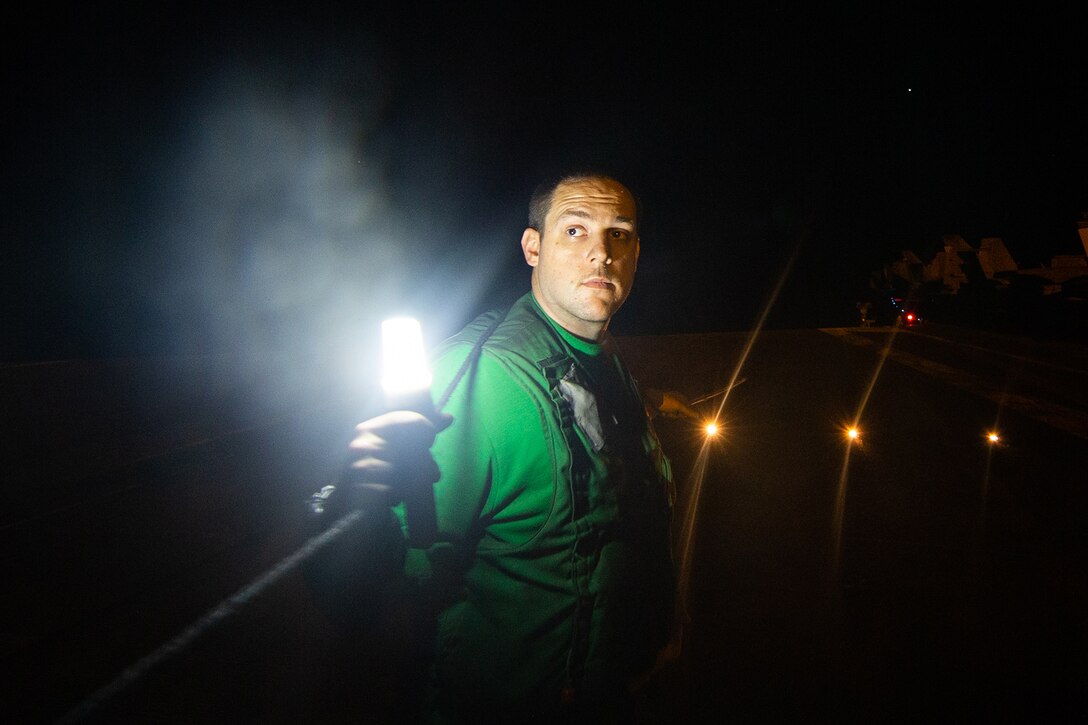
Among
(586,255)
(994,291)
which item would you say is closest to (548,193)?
(586,255)

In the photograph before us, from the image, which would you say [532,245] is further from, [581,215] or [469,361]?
[469,361]

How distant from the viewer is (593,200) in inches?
63.5

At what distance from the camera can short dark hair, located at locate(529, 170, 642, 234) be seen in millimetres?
1678

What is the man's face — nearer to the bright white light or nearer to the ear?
the ear

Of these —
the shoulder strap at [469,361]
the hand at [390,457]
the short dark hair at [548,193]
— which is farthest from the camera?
the short dark hair at [548,193]

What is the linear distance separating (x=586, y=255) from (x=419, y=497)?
88 cm

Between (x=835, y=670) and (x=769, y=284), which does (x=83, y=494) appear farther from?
(x=769, y=284)

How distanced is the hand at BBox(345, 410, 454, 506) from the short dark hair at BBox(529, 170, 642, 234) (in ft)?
3.11

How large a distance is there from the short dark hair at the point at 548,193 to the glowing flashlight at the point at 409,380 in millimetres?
836

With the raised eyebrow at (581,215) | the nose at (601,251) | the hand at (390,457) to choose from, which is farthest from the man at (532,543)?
the raised eyebrow at (581,215)

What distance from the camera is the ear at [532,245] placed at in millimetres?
1713

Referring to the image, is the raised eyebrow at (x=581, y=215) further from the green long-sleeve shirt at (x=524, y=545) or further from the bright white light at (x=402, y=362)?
the bright white light at (x=402, y=362)

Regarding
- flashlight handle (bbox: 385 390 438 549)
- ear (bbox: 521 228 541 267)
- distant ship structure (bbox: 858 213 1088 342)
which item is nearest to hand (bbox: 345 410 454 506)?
flashlight handle (bbox: 385 390 438 549)

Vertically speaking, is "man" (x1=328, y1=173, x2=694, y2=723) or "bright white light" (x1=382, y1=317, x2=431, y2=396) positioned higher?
"bright white light" (x1=382, y1=317, x2=431, y2=396)
